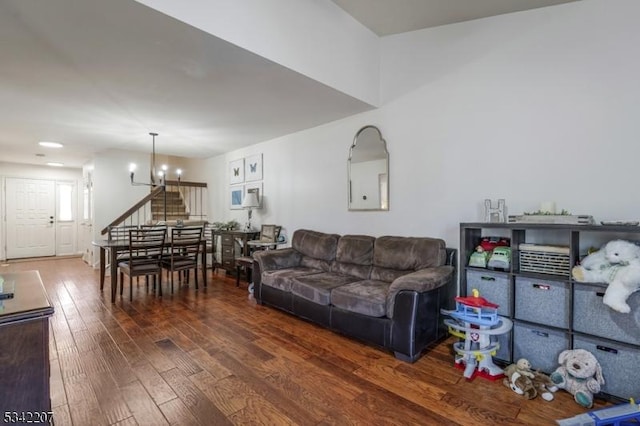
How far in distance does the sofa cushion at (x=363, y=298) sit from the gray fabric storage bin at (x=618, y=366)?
4.49ft

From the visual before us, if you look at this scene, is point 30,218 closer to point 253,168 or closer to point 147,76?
point 253,168

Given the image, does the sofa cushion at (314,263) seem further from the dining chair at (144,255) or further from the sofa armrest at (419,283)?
the dining chair at (144,255)

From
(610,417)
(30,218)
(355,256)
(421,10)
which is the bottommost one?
(610,417)

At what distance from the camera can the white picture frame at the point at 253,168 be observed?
5541 millimetres

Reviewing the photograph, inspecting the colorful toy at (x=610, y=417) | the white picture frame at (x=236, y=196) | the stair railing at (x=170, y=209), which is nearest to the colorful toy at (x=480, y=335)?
the colorful toy at (x=610, y=417)

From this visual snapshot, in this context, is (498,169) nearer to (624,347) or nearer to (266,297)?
(624,347)

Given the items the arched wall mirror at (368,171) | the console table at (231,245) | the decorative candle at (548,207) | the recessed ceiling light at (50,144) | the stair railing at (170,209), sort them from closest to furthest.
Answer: the decorative candle at (548,207)
the arched wall mirror at (368,171)
the console table at (231,245)
the recessed ceiling light at (50,144)
the stair railing at (170,209)

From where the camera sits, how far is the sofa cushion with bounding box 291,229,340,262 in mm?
3877

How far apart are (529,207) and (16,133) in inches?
266

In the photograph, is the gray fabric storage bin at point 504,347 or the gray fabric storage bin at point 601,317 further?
the gray fabric storage bin at point 504,347

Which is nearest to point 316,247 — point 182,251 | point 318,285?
point 318,285

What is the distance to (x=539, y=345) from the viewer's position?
7.32ft

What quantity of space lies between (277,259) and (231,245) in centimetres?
174

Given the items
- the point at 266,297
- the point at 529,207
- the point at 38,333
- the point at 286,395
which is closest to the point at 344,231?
the point at 266,297
